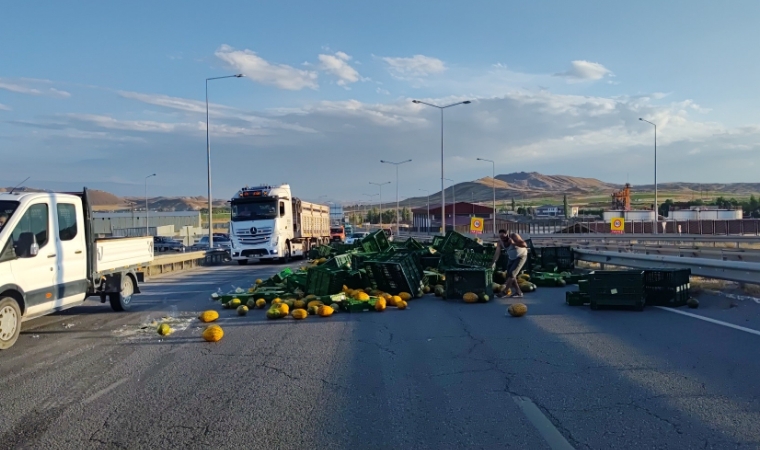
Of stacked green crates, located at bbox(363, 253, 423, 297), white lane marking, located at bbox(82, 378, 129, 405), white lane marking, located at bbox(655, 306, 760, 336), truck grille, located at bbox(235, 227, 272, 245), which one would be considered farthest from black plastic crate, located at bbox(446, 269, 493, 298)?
truck grille, located at bbox(235, 227, 272, 245)

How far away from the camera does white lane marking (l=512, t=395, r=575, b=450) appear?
5.18 meters

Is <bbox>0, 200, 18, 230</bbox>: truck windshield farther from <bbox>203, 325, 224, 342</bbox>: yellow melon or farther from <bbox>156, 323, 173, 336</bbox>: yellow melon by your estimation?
<bbox>203, 325, 224, 342</bbox>: yellow melon

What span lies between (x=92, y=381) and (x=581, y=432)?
17.6 feet

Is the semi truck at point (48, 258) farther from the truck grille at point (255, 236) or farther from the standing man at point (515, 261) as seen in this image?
the truck grille at point (255, 236)

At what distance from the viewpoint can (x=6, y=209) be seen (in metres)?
9.93

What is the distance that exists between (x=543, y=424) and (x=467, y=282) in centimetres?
914

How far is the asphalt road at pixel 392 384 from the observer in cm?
548

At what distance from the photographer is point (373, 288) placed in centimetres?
1536

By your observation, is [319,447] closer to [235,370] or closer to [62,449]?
[62,449]

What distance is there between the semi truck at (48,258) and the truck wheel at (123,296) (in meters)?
0.04

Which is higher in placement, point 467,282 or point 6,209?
point 6,209

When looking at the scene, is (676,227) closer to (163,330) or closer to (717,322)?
(717,322)

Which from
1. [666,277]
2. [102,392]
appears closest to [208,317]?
[102,392]

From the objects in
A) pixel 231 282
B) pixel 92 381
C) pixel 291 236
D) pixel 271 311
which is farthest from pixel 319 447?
pixel 291 236
